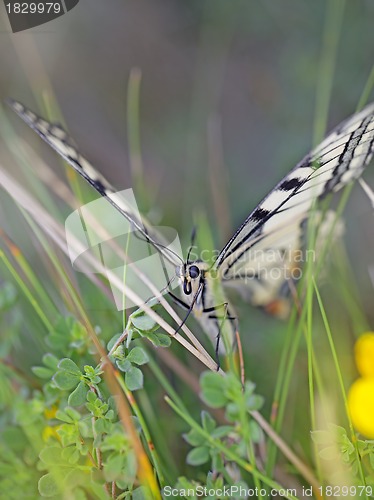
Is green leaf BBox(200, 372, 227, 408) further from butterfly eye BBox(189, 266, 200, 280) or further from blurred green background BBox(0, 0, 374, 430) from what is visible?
blurred green background BBox(0, 0, 374, 430)

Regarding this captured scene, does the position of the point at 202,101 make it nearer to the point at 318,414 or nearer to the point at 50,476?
the point at 318,414

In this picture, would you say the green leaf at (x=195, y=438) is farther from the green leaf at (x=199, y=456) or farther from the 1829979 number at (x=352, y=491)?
the 1829979 number at (x=352, y=491)

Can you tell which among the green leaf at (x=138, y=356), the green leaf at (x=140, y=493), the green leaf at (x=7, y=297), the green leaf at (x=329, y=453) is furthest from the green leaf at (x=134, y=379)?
the green leaf at (x=7, y=297)

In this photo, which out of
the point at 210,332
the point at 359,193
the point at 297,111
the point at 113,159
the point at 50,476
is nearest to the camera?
the point at 50,476

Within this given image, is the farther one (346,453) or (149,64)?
(149,64)

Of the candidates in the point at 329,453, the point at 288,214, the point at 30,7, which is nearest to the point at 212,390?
the point at 329,453

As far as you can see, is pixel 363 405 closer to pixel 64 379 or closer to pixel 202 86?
pixel 64 379

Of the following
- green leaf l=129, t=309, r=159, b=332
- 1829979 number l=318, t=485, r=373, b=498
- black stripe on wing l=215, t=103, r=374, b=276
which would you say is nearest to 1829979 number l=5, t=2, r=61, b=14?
black stripe on wing l=215, t=103, r=374, b=276

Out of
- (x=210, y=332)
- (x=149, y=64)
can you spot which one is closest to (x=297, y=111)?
(x=149, y=64)
